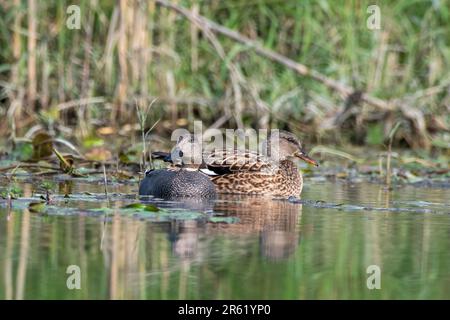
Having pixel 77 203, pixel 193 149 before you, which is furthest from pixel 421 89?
pixel 77 203

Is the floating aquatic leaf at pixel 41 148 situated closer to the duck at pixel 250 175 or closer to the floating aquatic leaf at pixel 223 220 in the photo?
the duck at pixel 250 175

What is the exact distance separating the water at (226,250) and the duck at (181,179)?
0.57 ft

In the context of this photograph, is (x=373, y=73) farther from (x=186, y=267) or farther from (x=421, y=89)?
(x=186, y=267)

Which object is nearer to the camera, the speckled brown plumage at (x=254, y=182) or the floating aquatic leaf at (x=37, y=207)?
the floating aquatic leaf at (x=37, y=207)

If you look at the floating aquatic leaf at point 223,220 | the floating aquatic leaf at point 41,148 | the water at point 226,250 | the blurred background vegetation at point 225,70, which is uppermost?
the blurred background vegetation at point 225,70

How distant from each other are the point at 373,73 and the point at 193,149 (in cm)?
505

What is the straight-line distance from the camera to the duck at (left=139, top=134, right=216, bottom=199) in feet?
23.2

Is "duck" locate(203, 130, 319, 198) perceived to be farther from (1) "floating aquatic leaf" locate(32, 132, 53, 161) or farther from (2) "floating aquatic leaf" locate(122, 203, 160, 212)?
(2) "floating aquatic leaf" locate(122, 203, 160, 212)

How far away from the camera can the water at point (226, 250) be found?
4.27 meters

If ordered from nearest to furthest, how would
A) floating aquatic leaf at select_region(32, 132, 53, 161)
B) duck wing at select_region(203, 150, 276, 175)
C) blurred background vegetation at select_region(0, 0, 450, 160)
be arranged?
1. duck wing at select_region(203, 150, 276, 175)
2. floating aquatic leaf at select_region(32, 132, 53, 161)
3. blurred background vegetation at select_region(0, 0, 450, 160)

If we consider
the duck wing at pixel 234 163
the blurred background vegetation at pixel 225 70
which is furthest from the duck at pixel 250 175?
the blurred background vegetation at pixel 225 70

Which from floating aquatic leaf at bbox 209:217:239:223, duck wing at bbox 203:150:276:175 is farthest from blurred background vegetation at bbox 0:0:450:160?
floating aquatic leaf at bbox 209:217:239:223

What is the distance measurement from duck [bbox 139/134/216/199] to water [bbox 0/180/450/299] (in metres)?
0.17

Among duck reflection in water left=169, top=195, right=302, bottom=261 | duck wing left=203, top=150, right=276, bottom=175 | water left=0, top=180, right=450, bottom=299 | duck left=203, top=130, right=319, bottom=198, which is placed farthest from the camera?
duck wing left=203, top=150, right=276, bottom=175
